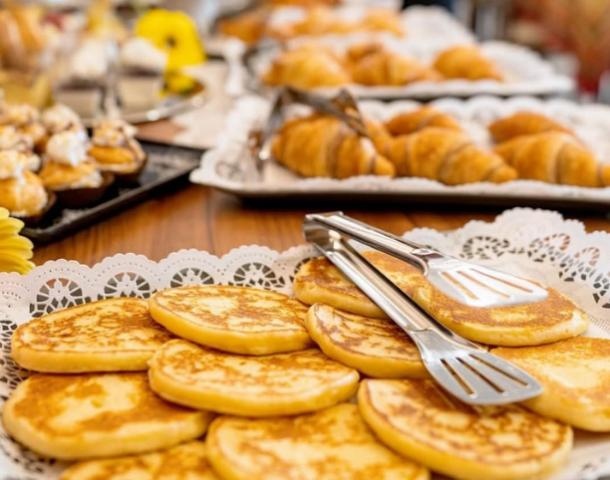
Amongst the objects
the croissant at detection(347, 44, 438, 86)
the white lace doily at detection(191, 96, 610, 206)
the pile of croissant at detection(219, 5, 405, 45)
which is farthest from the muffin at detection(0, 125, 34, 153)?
the pile of croissant at detection(219, 5, 405, 45)

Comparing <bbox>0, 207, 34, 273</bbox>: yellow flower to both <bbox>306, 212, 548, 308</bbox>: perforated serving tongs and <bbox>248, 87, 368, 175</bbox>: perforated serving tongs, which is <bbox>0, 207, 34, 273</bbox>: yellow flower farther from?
Answer: <bbox>248, 87, 368, 175</bbox>: perforated serving tongs

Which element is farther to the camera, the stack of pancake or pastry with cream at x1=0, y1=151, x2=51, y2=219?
pastry with cream at x1=0, y1=151, x2=51, y2=219

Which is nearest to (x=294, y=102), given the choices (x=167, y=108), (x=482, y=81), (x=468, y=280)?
(x=167, y=108)

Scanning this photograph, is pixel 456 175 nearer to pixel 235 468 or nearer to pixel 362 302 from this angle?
pixel 362 302

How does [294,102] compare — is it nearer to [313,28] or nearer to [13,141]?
[13,141]

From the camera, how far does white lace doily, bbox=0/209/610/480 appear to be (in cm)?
143

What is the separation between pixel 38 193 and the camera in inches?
72.8

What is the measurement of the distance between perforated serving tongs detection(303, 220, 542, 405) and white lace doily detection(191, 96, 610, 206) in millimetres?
552

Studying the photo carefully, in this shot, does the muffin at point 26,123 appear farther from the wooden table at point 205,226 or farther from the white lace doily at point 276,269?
the white lace doily at point 276,269

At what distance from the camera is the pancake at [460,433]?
0.99 meters

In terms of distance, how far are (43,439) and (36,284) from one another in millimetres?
474

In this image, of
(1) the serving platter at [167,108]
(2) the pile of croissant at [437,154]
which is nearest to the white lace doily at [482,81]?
(1) the serving platter at [167,108]

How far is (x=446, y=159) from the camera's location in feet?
7.23

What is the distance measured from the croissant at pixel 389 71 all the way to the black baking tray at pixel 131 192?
3.71 ft
